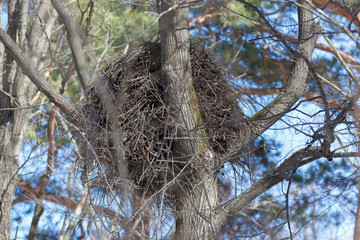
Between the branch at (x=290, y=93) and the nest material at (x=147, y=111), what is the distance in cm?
9

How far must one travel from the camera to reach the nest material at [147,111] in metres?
2.80

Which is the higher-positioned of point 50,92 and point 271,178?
point 50,92

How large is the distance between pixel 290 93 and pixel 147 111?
1000mm

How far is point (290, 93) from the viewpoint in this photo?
304 cm

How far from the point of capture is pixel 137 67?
3021 mm

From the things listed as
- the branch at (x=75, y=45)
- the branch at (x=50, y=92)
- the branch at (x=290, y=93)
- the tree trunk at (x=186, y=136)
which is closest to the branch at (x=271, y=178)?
the tree trunk at (x=186, y=136)

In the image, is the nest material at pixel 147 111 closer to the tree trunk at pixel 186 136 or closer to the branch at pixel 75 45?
the tree trunk at pixel 186 136

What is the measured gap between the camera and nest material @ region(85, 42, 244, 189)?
2.80 metres

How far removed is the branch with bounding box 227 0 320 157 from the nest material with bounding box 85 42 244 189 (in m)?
0.09

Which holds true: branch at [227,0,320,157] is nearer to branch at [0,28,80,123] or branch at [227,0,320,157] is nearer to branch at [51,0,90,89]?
branch at [0,28,80,123]

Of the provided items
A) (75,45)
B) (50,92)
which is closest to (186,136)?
(50,92)

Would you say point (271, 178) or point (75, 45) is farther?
point (75, 45)

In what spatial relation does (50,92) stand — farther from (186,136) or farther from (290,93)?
(290,93)

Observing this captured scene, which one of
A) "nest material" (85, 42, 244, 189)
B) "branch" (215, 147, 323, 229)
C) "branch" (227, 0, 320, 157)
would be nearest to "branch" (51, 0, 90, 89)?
"nest material" (85, 42, 244, 189)
